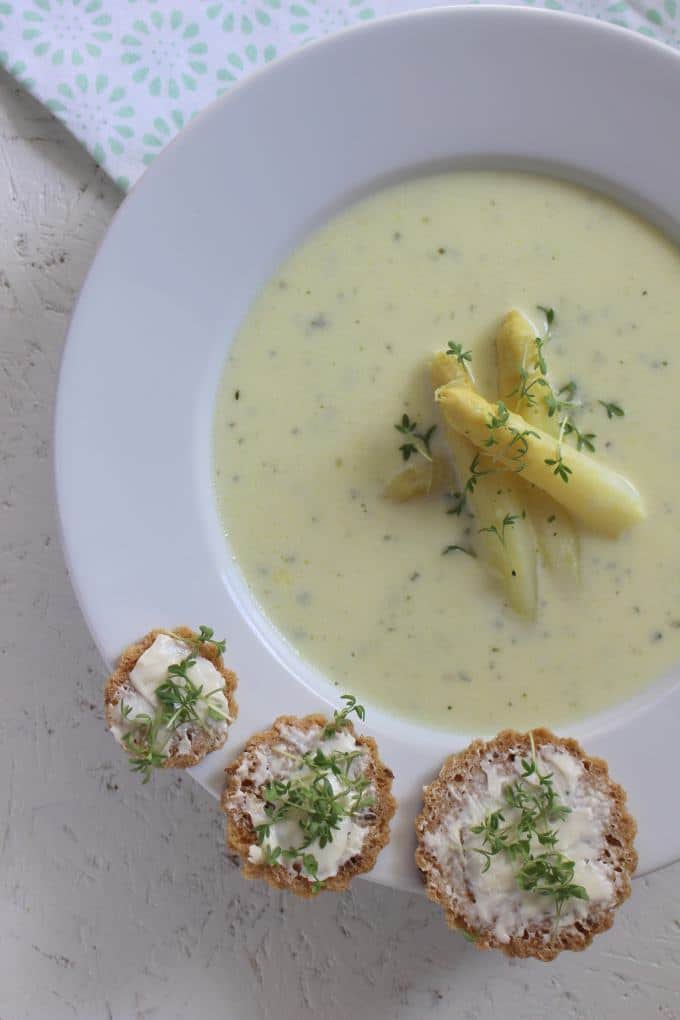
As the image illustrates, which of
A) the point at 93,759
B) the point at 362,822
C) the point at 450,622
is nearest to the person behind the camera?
the point at 362,822

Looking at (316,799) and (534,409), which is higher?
(534,409)

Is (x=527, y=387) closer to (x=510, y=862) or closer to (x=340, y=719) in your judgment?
(x=340, y=719)

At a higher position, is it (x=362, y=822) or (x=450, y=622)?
(x=450, y=622)

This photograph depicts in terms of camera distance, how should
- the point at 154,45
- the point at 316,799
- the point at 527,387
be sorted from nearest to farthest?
the point at 316,799 < the point at 527,387 < the point at 154,45

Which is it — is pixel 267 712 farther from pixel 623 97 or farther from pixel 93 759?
pixel 623 97

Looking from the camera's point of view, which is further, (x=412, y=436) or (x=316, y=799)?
(x=412, y=436)

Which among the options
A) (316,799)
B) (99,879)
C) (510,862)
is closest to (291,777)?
(316,799)

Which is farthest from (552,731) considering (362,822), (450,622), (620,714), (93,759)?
(93,759)

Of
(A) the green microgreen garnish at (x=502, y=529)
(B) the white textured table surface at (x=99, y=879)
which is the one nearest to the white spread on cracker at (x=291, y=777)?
(B) the white textured table surface at (x=99, y=879)
